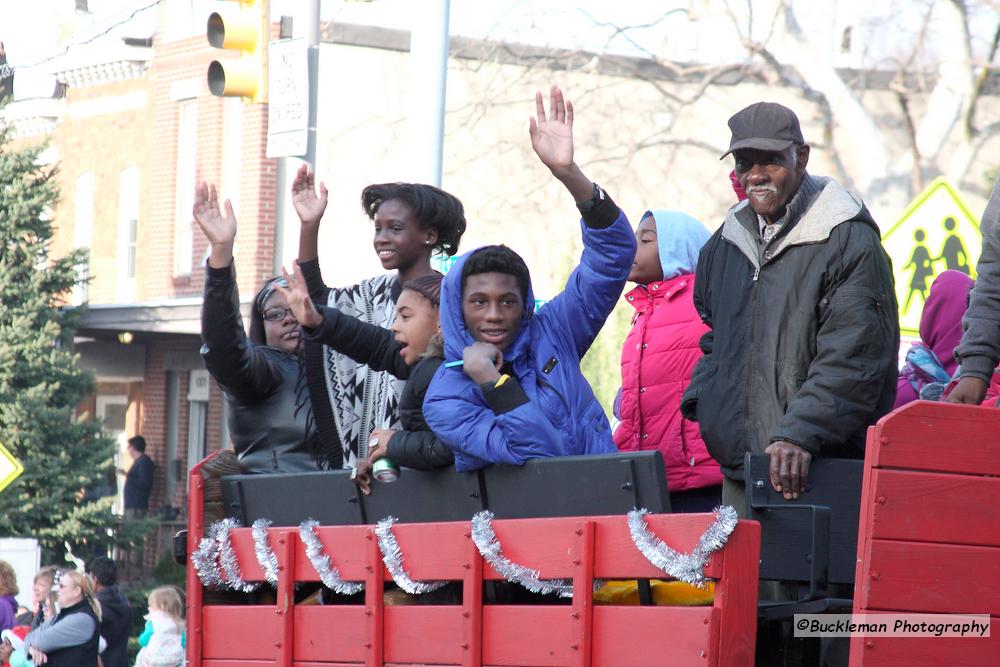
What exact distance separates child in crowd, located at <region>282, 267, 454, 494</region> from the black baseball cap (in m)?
1.17

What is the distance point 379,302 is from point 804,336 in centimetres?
213

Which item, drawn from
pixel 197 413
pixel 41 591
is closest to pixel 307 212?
pixel 41 591

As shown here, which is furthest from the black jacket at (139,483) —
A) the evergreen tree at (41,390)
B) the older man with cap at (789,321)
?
the older man with cap at (789,321)

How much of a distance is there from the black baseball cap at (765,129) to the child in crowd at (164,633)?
7.65 m

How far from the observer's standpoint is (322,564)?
495 centimetres

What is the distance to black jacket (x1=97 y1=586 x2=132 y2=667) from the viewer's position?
43.6ft

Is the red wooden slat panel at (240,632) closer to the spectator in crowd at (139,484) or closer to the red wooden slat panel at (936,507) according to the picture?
the red wooden slat panel at (936,507)

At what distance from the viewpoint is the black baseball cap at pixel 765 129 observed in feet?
14.9

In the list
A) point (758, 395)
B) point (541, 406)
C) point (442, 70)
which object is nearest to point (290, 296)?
point (541, 406)

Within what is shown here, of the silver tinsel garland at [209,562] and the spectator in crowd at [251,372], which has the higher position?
the spectator in crowd at [251,372]

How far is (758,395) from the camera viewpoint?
4.46 metres

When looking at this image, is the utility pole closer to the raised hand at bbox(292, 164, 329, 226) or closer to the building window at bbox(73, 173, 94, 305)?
the raised hand at bbox(292, 164, 329, 226)

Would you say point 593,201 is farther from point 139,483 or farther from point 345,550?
point 139,483

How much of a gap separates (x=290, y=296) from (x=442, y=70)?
144 inches
